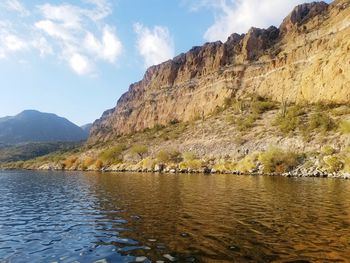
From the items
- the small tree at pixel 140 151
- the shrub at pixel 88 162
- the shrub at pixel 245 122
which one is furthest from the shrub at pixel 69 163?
the shrub at pixel 245 122

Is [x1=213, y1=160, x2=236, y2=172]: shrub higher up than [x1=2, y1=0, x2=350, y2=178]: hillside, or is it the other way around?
[x1=2, y1=0, x2=350, y2=178]: hillside

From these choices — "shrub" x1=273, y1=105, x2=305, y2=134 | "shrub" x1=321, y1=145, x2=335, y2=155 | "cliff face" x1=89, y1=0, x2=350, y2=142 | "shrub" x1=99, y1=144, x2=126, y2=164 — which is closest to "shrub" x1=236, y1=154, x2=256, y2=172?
"shrub" x1=273, y1=105, x2=305, y2=134

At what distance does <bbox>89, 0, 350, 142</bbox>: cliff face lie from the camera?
90.8 metres

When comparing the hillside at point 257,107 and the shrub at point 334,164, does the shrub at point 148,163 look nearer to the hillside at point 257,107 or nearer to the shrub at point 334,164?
the hillside at point 257,107

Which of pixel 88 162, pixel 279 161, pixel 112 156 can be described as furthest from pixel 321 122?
pixel 88 162

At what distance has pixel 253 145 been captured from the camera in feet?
253

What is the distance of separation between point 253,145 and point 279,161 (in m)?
13.1

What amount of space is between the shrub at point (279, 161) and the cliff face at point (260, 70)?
26.3 meters

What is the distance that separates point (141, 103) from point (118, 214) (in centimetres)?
15969

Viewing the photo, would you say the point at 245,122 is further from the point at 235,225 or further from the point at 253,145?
the point at 235,225

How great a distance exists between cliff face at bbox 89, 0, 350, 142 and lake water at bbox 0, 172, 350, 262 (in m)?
67.2

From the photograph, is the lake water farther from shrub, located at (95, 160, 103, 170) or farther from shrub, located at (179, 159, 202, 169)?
shrub, located at (95, 160, 103, 170)

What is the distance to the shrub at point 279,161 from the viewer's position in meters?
62.8

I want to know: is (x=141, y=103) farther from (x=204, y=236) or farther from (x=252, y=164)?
(x=204, y=236)
